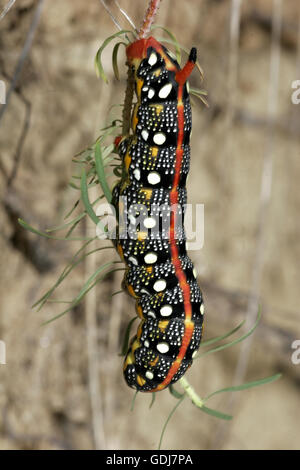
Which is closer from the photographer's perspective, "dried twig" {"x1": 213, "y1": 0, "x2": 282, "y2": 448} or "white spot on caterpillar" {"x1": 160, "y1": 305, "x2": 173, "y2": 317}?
"white spot on caterpillar" {"x1": 160, "y1": 305, "x2": 173, "y2": 317}

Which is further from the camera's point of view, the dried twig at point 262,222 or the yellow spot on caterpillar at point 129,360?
the dried twig at point 262,222

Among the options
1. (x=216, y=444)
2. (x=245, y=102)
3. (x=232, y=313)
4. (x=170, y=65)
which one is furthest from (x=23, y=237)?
(x=216, y=444)

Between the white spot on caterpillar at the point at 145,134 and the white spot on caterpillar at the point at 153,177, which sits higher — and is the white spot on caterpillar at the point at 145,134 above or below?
above

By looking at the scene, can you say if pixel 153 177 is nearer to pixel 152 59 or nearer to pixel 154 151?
pixel 154 151

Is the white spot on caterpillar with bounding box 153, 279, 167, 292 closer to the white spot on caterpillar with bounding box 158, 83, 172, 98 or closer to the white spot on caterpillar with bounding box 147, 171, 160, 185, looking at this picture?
the white spot on caterpillar with bounding box 147, 171, 160, 185

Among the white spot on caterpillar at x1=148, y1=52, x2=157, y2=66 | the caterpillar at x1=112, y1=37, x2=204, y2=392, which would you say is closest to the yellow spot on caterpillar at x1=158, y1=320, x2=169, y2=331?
the caterpillar at x1=112, y1=37, x2=204, y2=392

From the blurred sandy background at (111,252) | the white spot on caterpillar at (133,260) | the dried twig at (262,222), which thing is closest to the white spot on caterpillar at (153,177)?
the white spot on caterpillar at (133,260)

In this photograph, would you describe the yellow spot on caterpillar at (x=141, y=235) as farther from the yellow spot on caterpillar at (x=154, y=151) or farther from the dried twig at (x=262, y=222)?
the dried twig at (x=262, y=222)
